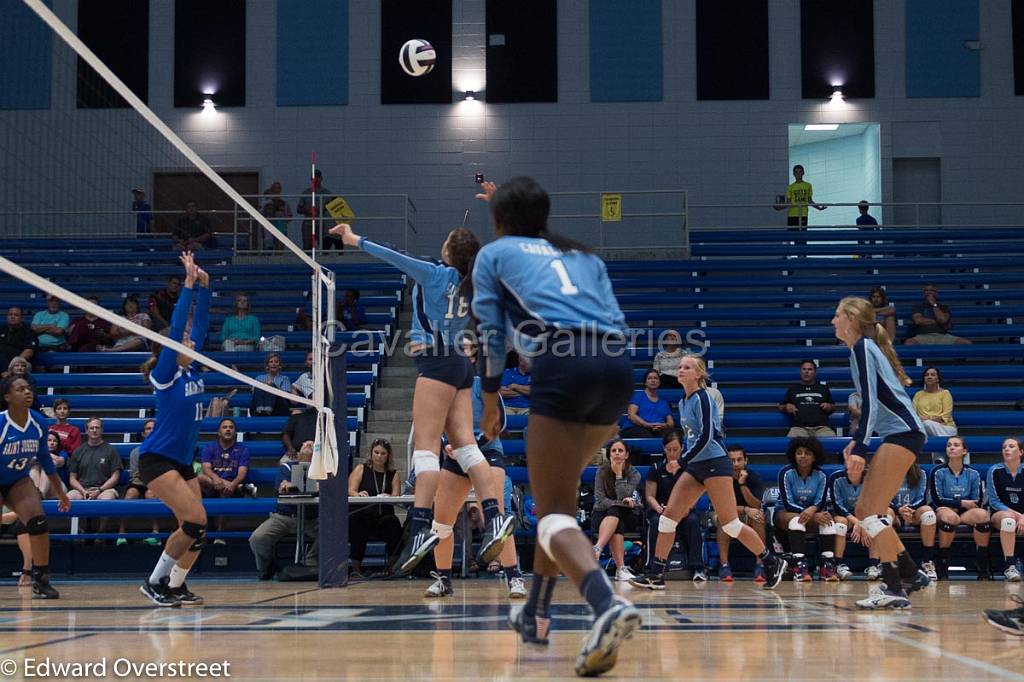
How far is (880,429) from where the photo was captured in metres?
6.59

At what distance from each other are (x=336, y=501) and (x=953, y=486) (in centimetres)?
658

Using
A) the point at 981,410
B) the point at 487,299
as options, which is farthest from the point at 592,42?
the point at 487,299

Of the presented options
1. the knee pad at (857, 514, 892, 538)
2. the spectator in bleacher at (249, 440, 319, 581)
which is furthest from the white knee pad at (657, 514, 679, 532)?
the spectator in bleacher at (249, 440, 319, 581)

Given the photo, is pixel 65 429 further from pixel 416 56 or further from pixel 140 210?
pixel 140 210

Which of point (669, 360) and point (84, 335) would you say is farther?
point (84, 335)

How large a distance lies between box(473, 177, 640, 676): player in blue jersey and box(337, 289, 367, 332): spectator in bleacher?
448 inches

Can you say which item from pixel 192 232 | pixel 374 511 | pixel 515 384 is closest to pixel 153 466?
pixel 374 511

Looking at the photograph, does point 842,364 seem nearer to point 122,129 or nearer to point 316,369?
point 316,369

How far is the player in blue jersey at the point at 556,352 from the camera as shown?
3959 mm

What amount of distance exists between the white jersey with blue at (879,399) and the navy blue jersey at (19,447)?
634cm

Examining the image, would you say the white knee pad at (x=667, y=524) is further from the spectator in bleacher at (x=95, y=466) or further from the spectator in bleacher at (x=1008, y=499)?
the spectator in bleacher at (x=95, y=466)

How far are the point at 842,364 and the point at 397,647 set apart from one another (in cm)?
1202

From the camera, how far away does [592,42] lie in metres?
20.8

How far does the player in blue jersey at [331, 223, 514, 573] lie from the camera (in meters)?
6.64
